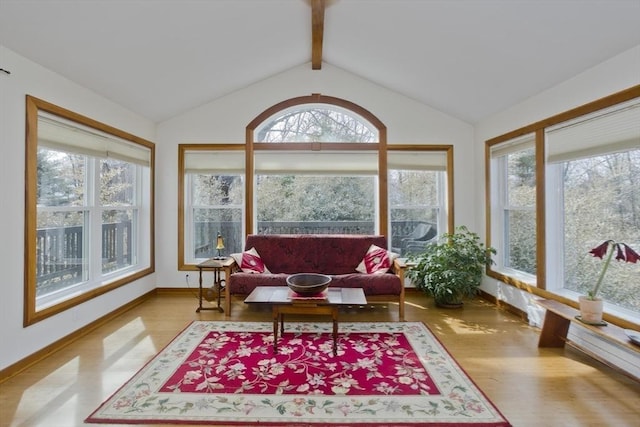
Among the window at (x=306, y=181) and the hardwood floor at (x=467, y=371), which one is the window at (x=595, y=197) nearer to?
the hardwood floor at (x=467, y=371)

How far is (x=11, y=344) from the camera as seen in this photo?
2.39m

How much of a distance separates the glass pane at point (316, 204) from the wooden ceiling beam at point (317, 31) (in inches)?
60.9

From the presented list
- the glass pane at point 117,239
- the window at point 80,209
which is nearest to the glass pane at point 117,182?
the window at point 80,209

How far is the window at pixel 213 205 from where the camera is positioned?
4645mm

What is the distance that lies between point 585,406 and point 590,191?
1793 millimetres

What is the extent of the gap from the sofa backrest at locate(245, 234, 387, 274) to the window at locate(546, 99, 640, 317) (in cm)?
192

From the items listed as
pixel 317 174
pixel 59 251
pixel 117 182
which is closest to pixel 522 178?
pixel 317 174

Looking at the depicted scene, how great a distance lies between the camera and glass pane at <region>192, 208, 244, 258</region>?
467cm

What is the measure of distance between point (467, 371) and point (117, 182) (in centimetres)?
409

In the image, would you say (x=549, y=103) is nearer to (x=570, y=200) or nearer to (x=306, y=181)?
(x=570, y=200)

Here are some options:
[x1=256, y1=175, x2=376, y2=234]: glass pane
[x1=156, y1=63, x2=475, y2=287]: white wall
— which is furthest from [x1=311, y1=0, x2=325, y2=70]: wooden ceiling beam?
[x1=256, y1=175, x2=376, y2=234]: glass pane

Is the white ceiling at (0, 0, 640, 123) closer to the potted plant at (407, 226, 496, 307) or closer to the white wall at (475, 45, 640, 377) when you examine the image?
the white wall at (475, 45, 640, 377)

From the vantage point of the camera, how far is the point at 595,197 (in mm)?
2830

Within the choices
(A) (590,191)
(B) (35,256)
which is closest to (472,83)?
(A) (590,191)
